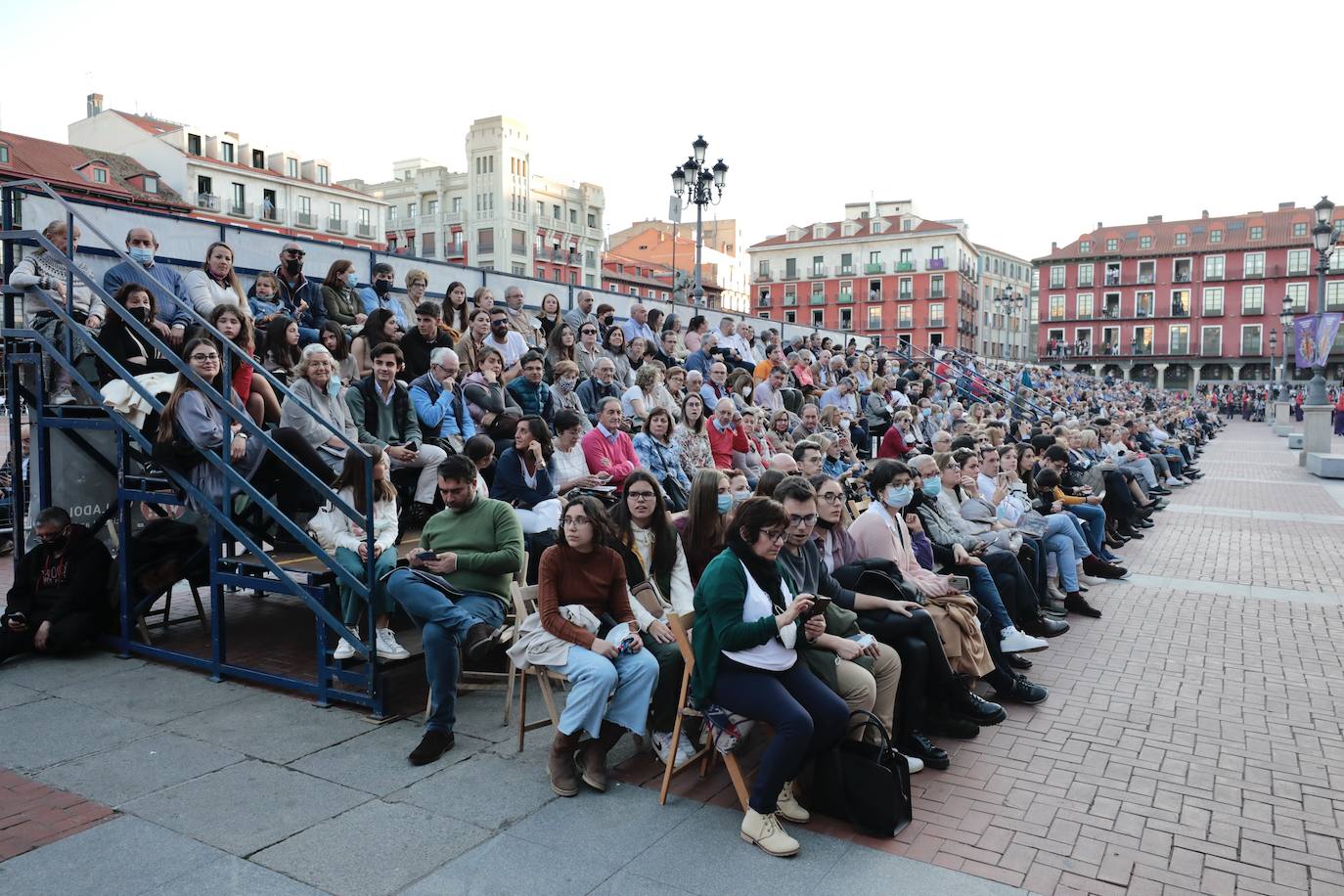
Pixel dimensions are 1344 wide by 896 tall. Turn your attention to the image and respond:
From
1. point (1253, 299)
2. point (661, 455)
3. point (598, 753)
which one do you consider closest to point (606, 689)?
point (598, 753)

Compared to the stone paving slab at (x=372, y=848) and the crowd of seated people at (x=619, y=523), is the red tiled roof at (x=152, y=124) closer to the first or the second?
the crowd of seated people at (x=619, y=523)

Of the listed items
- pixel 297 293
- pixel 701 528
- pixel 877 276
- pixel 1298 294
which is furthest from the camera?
pixel 877 276

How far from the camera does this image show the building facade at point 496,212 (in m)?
68.5

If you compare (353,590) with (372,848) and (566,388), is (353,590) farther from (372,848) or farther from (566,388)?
(566,388)

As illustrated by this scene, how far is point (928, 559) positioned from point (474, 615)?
3.30m

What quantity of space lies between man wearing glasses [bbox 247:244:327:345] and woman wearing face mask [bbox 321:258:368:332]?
86 millimetres

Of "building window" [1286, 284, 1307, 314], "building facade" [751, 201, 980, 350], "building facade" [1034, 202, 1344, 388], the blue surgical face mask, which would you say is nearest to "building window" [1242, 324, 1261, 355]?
"building facade" [1034, 202, 1344, 388]

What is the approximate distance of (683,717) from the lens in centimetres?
450

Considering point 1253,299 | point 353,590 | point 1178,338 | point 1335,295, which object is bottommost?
point 353,590

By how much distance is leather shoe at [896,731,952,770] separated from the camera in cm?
480

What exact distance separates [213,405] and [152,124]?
59.7 metres

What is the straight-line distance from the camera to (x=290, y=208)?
5641cm

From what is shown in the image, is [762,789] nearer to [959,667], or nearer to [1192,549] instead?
[959,667]

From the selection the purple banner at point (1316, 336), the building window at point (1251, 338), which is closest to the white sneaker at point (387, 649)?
the purple banner at point (1316, 336)
